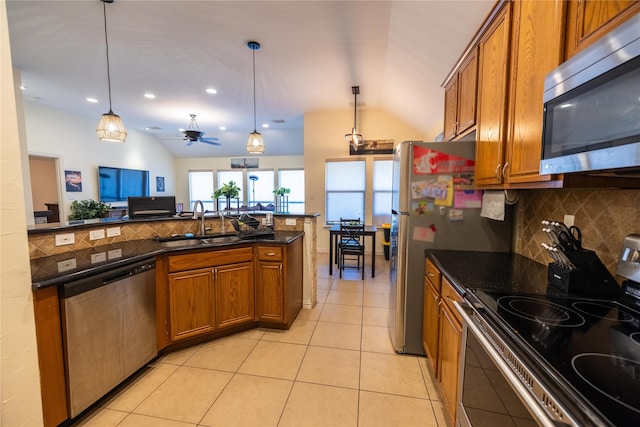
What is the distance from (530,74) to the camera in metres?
1.28

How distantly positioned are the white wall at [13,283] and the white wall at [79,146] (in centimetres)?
604

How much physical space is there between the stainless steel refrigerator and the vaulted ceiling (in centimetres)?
99

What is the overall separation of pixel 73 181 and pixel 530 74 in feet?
26.1

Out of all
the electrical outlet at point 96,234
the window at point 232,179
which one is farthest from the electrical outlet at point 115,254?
the window at point 232,179

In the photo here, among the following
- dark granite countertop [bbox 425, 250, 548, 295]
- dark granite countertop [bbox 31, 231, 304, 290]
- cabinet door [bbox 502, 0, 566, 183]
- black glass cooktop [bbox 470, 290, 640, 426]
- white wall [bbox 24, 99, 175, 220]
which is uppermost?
Answer: white wall [bbox 24, 99, 175, 220]

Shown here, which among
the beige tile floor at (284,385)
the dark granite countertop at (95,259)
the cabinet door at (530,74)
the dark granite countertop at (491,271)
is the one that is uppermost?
the cabinet door at (530,74)

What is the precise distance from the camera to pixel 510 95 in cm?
145

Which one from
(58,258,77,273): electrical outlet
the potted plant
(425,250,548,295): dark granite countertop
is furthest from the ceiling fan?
(425,250,548,295): dark granite countertop

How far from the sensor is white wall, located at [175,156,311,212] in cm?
854

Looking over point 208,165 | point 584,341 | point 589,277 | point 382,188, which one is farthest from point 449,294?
point 208,165

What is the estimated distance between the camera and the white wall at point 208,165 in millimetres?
8539

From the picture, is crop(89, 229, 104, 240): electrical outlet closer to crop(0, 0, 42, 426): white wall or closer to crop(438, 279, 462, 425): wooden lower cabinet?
crop(0, 0, 42, 426): white wall

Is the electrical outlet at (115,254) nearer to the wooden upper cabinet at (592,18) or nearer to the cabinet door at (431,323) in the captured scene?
the cabinet door at (431,323)

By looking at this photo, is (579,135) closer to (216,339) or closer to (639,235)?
(639,235)
